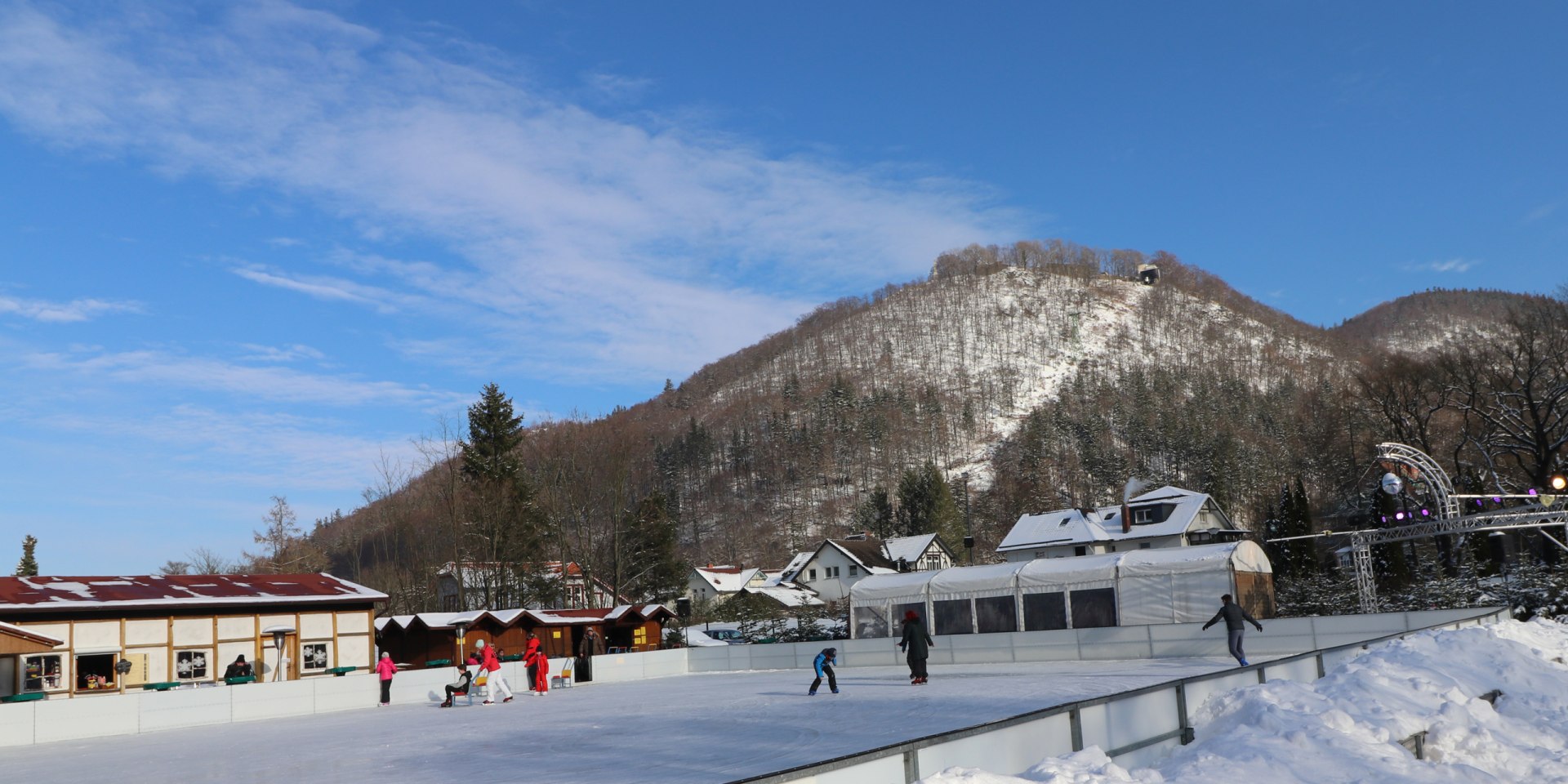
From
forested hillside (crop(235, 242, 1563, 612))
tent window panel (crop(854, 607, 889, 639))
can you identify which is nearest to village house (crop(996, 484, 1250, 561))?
forested hillside (crop(235, 242, 1563, 612))

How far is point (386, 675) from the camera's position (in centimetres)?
2897

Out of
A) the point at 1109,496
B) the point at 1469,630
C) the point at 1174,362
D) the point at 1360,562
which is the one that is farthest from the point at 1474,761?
the point at 1174,362

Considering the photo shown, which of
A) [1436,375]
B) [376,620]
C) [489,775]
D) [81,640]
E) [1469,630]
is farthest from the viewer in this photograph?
[1436,375]

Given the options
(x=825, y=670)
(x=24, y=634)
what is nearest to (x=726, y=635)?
(x=24, y=634)

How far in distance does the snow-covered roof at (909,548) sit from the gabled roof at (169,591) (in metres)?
56.1

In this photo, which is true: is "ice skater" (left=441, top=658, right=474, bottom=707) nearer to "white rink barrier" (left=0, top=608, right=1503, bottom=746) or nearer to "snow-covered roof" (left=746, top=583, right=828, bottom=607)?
"white rink barrier" (left=0, top=608, right=1503, bottom=746)

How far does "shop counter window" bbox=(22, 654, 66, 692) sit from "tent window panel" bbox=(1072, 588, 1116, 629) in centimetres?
2788

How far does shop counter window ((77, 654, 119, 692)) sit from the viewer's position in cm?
2833

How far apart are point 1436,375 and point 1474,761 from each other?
169 ft

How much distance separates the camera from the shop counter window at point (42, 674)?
88.4 feet

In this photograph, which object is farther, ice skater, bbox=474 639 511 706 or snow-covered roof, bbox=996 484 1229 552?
snow-covered roof, bbox=996 484 1229 552

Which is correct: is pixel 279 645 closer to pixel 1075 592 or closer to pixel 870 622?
pixel 870 622

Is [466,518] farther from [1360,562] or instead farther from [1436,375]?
[1436,375]

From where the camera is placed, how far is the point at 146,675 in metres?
29.7
